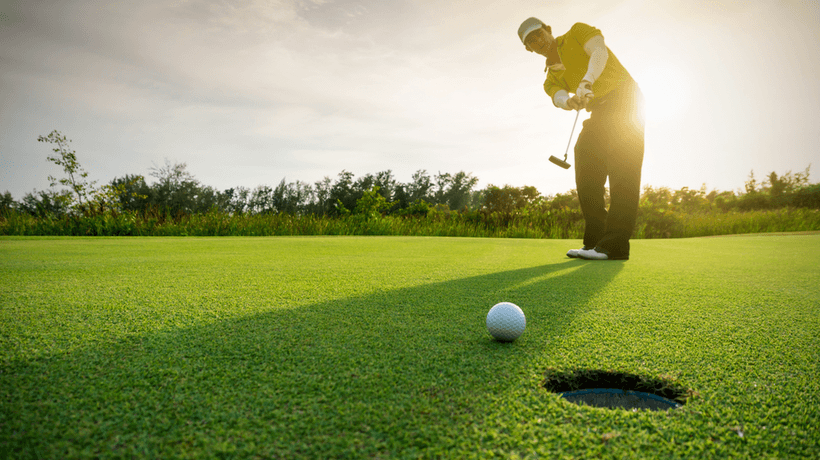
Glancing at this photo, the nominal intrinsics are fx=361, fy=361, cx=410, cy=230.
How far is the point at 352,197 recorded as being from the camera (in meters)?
53.2

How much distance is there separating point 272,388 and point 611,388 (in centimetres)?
105

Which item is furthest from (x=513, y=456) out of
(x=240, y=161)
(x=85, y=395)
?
(x=240, y=161)

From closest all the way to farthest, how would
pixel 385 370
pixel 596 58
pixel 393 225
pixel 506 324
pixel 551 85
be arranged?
pixel 385 370
pixel 506 324
pixel 596 58
pixel 551 85
pixel 393 225

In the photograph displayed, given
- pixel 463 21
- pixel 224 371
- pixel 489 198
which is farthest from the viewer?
pixel 489 198

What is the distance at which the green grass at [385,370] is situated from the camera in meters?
0.78

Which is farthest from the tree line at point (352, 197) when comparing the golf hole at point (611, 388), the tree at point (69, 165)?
the golf hole at point (611, 388)

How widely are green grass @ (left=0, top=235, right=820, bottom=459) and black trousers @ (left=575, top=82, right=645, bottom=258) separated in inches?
67.2

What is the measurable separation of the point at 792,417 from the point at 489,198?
18.5 metres

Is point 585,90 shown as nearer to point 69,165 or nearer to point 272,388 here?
point 272,388

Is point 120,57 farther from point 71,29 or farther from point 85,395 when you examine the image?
point 85,395

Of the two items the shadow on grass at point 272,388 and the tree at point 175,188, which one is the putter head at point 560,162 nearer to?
the shadow on grass at point 272,388

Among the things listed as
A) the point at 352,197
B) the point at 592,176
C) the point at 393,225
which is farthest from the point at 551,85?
the point at 352,197

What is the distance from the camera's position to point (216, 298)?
2059mm

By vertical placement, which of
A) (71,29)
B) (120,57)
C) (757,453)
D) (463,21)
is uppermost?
(120,57)
